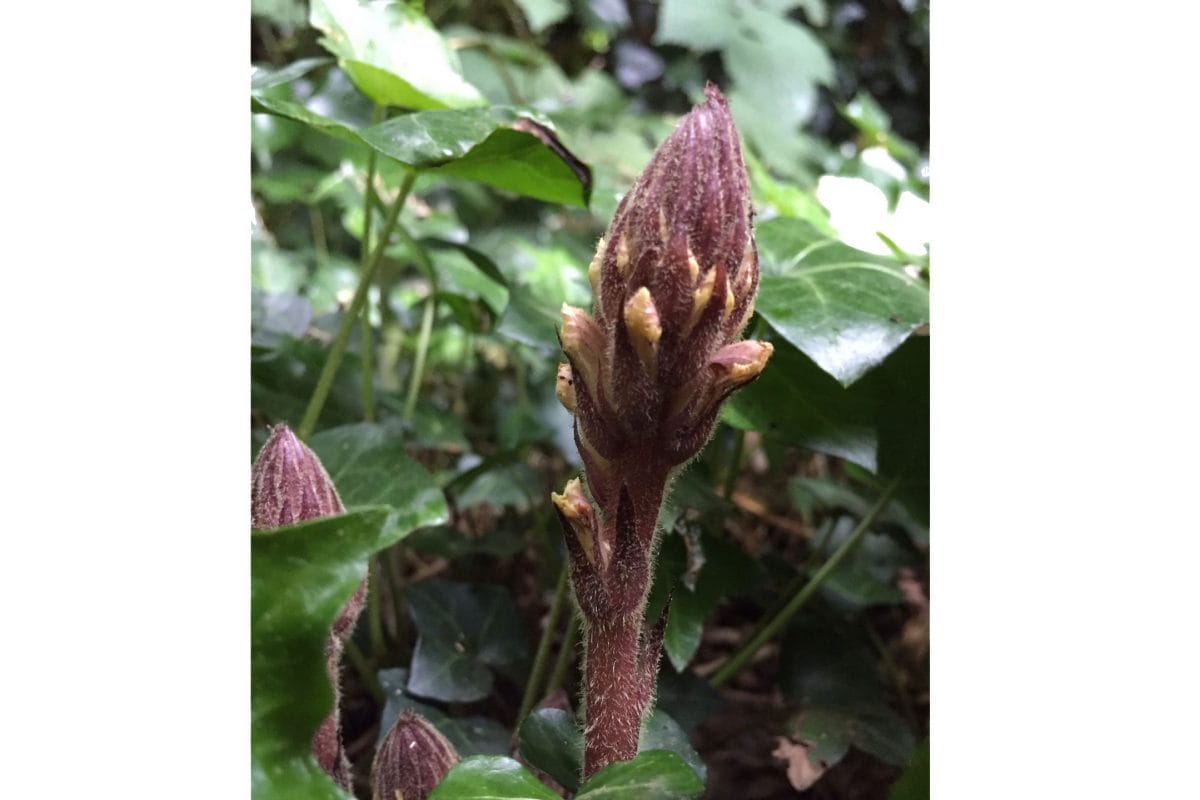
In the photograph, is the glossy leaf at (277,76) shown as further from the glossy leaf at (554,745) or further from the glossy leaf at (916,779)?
the glossy leaf at (916,779)

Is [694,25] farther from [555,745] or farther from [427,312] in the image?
[555,745]

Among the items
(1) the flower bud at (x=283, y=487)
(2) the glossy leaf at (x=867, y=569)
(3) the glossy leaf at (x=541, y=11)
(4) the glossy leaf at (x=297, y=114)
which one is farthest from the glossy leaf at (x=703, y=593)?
(3) the glossy leaf at (x=541, y=11)

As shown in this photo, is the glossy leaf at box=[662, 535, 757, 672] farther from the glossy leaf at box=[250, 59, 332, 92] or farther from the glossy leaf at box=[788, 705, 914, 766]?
the glossy leaf at box=[250, 59, 332, 92]

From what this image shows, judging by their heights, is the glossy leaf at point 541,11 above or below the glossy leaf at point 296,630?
above

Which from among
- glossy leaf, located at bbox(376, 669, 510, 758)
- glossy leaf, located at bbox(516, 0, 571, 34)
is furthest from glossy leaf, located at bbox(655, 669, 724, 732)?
glossy leaf, located at bbox(516, 0, 571, 34)

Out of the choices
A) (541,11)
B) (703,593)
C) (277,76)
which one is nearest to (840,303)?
(703,593)
